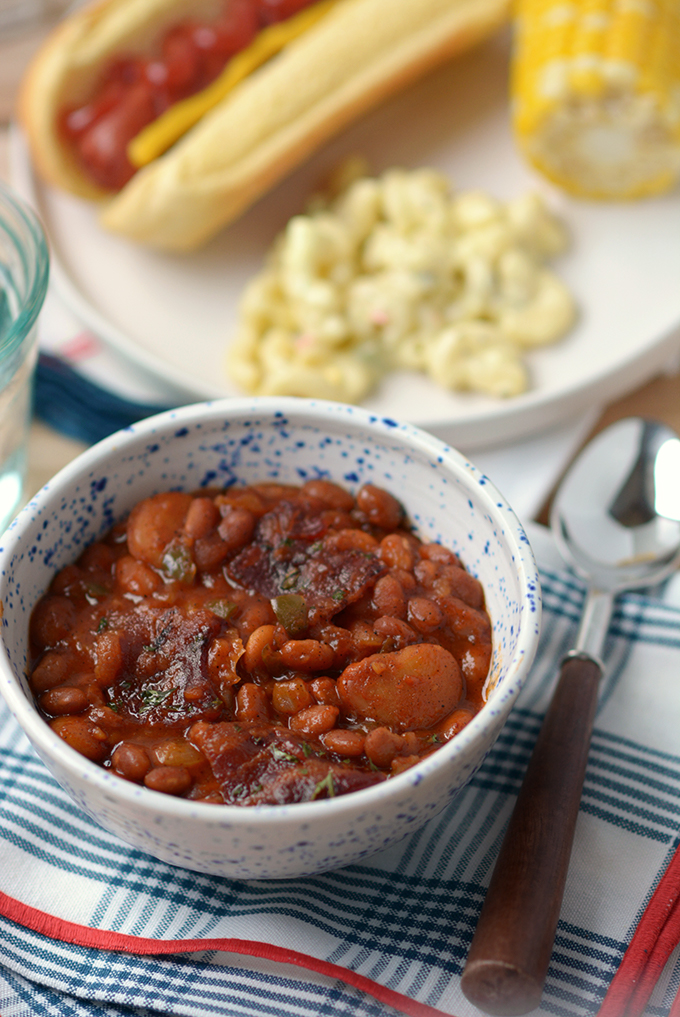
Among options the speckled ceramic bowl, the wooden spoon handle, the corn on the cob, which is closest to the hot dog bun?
the corn on the cob

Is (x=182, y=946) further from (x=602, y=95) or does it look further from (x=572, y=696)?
(x=602, y=95)

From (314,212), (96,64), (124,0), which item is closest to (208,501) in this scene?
(314,212)

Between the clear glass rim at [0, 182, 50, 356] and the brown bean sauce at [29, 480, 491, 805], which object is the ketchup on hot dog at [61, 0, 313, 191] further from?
the brown bean sauce at [29, 480, 491, 805]

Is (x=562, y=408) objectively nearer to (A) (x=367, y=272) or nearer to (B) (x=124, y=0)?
(A) (x=367, y=272)

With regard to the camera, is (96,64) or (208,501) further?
(96,64)

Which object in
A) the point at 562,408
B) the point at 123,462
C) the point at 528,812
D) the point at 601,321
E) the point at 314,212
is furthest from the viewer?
the point at 314,212

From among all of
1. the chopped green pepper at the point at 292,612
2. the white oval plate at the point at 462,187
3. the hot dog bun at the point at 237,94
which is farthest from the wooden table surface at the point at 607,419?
the chopped green pepper at the point at 292,612

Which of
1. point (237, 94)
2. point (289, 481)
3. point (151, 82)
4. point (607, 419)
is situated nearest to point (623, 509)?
point (607, 419)
